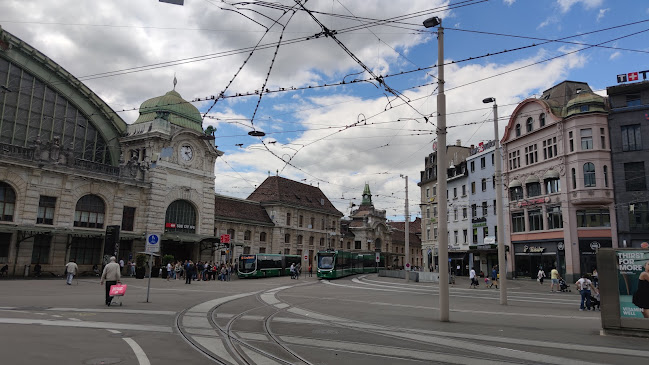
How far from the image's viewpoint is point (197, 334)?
10312mm

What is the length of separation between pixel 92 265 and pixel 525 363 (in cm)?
3615

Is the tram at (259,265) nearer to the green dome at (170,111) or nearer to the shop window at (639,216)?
the green dome at (170,111)

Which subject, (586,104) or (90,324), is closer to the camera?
(90,324)

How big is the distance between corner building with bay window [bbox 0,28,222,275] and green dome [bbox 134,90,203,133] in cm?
14

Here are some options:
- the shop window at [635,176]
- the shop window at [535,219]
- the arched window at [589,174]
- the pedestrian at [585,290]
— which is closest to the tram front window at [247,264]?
the shop window at [535,219]

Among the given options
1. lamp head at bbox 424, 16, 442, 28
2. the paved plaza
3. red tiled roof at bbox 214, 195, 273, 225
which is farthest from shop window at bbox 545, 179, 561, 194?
red tiled roof at bbox 214, 195, 273, 225

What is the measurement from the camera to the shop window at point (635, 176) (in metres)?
35.2

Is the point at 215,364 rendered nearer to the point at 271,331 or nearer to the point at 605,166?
the point at 271,331

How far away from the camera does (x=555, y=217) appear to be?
39125mm

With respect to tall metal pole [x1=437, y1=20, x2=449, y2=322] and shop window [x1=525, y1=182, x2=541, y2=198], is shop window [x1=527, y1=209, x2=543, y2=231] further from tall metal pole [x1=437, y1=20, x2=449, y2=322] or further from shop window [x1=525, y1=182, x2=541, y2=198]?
tall metal pole [x1=437, y1=20, x2=449, y2=322]

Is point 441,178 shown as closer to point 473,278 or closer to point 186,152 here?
point 473,278

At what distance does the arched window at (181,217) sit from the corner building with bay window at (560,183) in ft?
107

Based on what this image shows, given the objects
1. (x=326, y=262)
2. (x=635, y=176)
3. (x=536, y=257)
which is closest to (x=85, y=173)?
(x=326, y=262)

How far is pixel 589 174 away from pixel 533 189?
606cm
